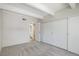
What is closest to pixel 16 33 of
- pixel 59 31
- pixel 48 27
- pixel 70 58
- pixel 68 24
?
pixel 48 27

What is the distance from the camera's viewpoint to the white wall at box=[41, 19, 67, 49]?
4043mm

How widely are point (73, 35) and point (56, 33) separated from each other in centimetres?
122

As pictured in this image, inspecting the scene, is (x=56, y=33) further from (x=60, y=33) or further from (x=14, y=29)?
(x=14, y=29)

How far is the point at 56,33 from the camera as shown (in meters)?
4.62

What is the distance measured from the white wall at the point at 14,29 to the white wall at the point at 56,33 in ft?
4.96

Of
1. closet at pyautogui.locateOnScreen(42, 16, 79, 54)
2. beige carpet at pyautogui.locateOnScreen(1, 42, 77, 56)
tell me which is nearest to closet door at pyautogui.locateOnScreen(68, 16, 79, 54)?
closet at pyautogui.locateOnScreen(42, 16, 79, 54)

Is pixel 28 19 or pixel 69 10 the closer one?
pixel 69 10

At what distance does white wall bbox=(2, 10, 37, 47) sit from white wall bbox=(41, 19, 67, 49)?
1511 mm

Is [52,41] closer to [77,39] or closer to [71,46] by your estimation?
[71,46]

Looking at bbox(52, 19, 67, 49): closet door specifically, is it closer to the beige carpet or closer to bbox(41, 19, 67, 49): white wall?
bbox(41, 19, 67, 49): white wall

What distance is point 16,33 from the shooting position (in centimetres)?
502

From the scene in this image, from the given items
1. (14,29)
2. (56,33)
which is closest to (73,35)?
(56,33)

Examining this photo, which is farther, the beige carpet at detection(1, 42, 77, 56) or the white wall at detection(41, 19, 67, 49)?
the white wall at detection(41, 19, 67, 49)

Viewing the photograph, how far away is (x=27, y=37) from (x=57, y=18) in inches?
106
